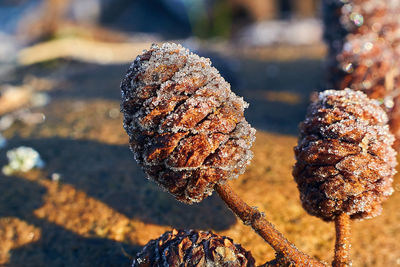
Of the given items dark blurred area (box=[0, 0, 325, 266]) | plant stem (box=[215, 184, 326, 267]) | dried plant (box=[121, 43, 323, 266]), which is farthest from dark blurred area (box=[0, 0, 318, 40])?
plant stem (box=[215, 184, 326, 267])

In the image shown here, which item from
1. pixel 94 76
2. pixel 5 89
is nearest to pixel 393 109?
pixel 94 76

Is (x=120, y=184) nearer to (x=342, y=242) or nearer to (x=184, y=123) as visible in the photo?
(x=184, y=123)

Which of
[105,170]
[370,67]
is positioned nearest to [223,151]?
[105,170]

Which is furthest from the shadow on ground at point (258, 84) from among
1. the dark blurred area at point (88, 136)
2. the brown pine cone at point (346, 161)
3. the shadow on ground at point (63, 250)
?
the shadow on ground at point (63, 250)

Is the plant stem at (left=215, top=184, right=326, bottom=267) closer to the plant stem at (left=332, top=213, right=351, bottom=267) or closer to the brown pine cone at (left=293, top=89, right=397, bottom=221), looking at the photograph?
the plant stem at (left=332, top=213, right=351, bottom=267)

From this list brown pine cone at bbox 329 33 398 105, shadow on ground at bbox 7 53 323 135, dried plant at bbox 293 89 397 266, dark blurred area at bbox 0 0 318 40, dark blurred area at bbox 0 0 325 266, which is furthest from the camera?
dark blurred area at bbox 0 0 318 40

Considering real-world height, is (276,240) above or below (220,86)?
below

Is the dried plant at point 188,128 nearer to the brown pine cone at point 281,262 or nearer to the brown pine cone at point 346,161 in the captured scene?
the brown pine cone at point 281,262

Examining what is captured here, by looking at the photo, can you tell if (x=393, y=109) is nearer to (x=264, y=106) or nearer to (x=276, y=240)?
(x=264, y=106)
